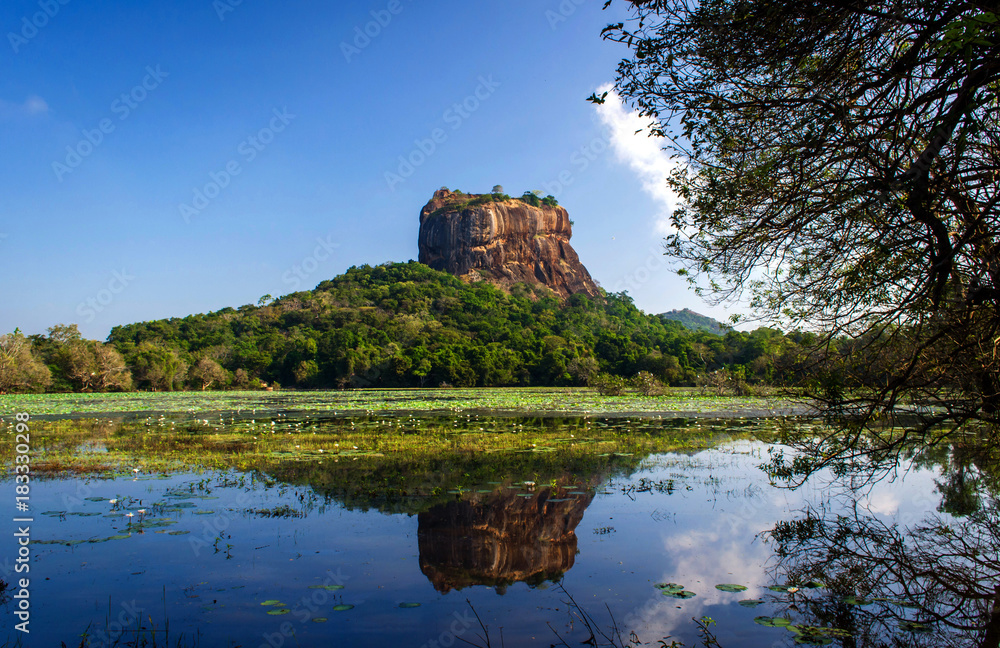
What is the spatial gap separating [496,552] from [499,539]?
0.39 metres

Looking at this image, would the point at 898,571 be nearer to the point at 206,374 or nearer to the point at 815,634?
the point at 815,634

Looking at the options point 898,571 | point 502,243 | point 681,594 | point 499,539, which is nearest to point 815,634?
point 681,594

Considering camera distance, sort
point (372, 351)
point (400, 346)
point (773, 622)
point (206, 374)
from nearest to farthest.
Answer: point (773, 622) → point (206, 374) → point (372, 351) → point (400, 346)

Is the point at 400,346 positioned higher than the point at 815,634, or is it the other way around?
the point at 400,346

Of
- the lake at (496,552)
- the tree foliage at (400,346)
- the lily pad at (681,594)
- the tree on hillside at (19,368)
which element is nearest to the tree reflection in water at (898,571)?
the lake at (496,552)

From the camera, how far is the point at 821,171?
5285 millimetres

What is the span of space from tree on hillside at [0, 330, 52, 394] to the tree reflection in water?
188 feet

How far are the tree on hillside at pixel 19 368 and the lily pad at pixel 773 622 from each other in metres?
57.5

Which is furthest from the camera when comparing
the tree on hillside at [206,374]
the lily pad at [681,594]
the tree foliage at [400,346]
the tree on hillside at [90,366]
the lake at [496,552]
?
the tree foliage at [400,346]

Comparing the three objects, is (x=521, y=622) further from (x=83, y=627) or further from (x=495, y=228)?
(x=495, y=228)

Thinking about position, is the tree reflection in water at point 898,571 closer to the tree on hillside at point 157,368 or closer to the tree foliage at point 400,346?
the tree foliage at point 400,346

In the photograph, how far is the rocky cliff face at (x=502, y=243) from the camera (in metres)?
125

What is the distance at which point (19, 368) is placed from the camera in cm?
4609

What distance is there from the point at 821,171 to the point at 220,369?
63200mm
